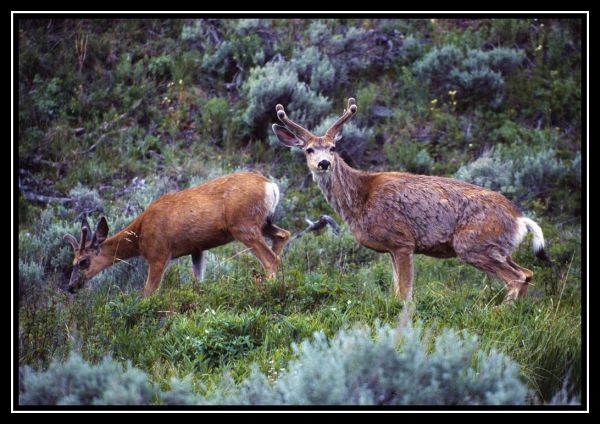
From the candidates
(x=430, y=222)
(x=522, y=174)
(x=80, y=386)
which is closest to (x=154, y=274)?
(x=430, y=222)

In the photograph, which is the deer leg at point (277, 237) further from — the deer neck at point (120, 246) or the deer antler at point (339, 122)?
the deer neck at point (120, 246)

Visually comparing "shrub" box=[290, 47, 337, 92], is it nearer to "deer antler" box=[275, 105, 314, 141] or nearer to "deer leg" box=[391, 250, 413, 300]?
"deer antler" box=[275, 105, 314, 141]

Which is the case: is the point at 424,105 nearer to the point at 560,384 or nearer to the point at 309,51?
the point at 309,51

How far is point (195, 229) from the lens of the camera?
28.1 ft

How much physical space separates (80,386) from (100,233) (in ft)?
15.1

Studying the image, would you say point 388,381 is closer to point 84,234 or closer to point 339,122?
point 339,122

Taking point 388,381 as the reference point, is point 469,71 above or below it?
above

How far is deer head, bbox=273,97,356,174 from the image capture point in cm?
809

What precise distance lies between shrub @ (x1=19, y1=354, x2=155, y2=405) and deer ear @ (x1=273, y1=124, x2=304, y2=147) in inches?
167

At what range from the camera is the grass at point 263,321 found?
5.91 metres

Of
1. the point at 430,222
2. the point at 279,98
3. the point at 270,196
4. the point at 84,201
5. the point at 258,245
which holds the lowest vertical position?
the point at 258,245

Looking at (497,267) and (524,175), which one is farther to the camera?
(524,175)

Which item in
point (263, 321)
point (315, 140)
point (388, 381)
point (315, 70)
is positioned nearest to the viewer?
point (388, 381)

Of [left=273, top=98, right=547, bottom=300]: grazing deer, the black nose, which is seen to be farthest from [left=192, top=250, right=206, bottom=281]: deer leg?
the black nose
